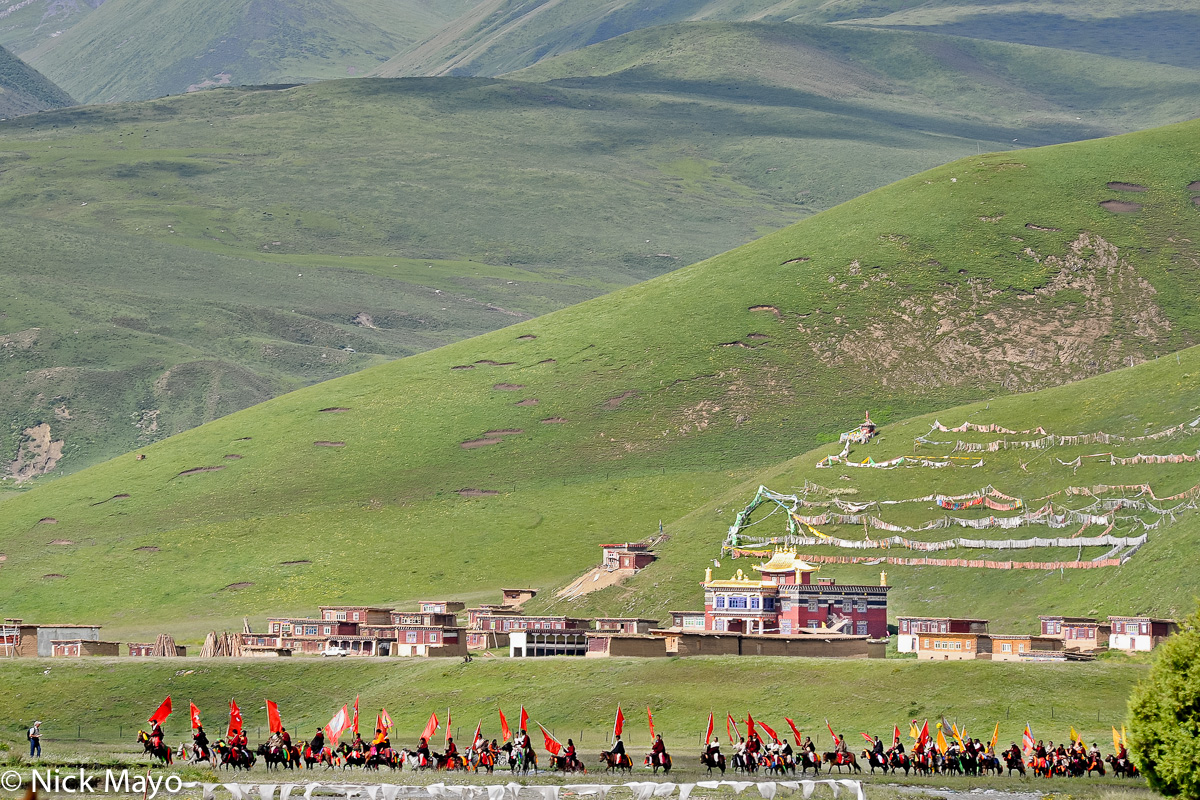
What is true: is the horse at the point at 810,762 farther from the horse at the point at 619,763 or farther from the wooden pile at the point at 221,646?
the wooden pile at the point at 221,646

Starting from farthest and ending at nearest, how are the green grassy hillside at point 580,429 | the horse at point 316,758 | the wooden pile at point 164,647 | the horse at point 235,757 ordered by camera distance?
the green grassy hillside at point 580,429 < the wooden pile at point 164,647 < the horse at point 316,758 < the horse at point 235,757

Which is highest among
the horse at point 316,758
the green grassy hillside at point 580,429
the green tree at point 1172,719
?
the green grassy hillside at point 580,429

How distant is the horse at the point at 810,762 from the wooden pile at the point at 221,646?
4814 cm

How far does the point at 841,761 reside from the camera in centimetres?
6669

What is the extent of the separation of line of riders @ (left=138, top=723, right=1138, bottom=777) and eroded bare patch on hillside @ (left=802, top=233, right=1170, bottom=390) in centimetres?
10538

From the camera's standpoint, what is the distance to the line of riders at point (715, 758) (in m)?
65.1

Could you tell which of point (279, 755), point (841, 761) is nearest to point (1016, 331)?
point (841, 761)

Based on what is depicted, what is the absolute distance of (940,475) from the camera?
125062 millimetres

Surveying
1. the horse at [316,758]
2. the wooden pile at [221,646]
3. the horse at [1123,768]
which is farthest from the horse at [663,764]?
the wooden pile at [221,646]

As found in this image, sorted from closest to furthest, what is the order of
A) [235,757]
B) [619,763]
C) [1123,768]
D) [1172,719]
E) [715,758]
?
[1172,719]
[1123,768]
[619,763]
[715,758]
[235,757]

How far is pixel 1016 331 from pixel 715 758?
394 feet

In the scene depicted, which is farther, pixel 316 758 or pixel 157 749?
pixel 157 749

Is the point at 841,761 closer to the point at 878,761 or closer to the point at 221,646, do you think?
the point at 878,761

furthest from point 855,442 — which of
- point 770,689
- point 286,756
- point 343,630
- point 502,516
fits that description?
point 286,756
